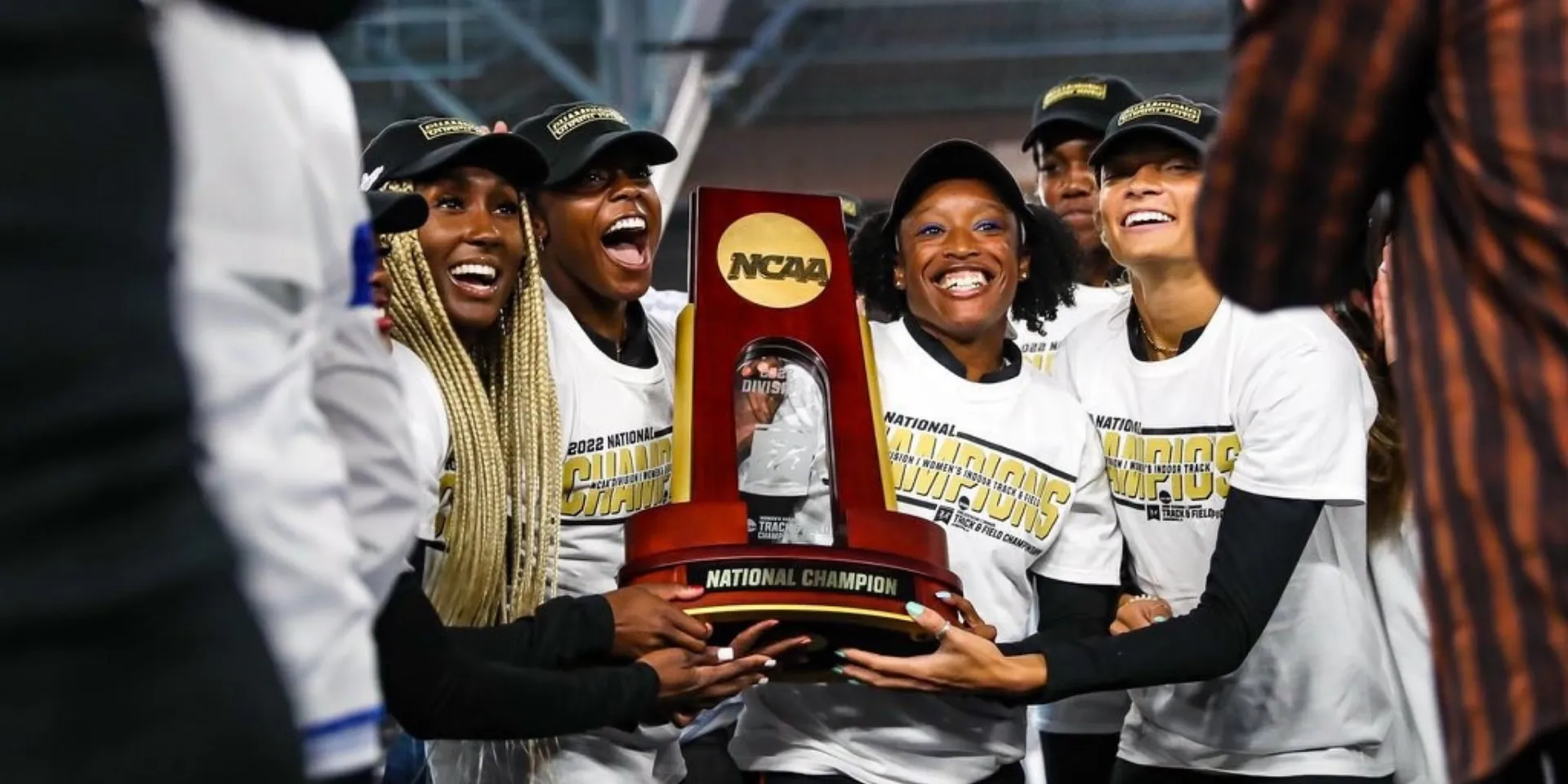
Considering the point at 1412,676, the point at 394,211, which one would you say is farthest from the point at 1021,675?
the point at 394,211

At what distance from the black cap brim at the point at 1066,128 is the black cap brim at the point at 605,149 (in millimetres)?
Answer: 1178

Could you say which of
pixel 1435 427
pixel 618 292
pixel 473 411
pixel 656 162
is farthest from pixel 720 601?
pixel 1435 427

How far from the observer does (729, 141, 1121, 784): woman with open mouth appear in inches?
101

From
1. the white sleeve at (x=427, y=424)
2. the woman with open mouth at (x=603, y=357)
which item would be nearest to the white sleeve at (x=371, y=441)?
the white sleeve at (x=427, y=424)

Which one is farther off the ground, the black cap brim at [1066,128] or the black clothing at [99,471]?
the black cap brim at [1066,128]

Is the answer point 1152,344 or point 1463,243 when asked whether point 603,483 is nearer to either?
point 1152,344

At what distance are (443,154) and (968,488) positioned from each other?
91 cm

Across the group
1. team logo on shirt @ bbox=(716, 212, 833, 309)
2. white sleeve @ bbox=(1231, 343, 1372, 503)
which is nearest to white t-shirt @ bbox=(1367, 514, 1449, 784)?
white sleeve @ bbox=(1231, 343, 1372, 503)

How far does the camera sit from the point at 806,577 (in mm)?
2193

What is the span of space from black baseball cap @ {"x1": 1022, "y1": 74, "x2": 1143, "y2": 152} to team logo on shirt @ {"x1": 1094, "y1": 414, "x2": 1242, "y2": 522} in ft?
3.75

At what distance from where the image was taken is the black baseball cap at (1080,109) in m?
3.69

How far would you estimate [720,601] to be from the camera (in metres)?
2.21

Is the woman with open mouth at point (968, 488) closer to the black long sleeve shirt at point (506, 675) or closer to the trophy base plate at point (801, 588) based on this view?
the trophy base plate at point (801, 588)

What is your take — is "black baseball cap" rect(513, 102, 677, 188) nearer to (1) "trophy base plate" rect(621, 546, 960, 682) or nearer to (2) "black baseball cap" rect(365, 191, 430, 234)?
(1) "trophy base plate" rect(621, 546, 960, 682)
